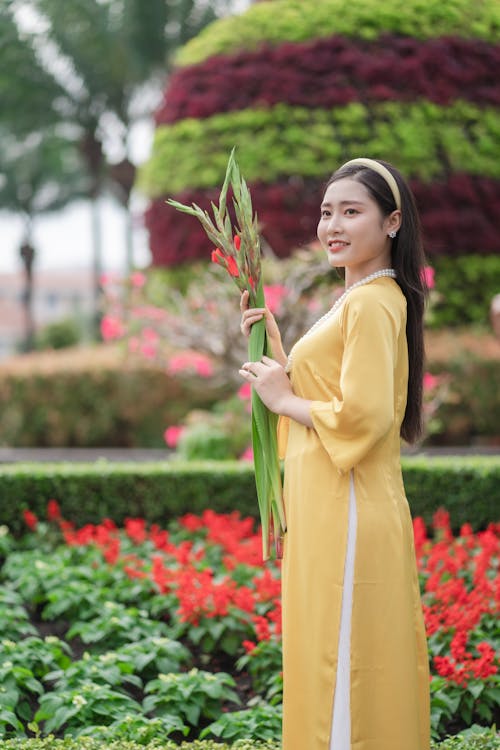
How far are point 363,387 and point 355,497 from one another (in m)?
0.29

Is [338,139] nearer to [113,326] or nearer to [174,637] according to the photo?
[113,326]

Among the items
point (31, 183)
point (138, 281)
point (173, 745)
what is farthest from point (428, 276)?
point (31, 183)

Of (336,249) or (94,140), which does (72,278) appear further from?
(336,249)

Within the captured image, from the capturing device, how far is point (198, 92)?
1025 cm

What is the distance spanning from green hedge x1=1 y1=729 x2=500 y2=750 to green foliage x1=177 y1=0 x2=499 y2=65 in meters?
8.36

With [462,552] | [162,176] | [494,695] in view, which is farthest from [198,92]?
[494,695]

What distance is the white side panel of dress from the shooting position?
7.57 feet

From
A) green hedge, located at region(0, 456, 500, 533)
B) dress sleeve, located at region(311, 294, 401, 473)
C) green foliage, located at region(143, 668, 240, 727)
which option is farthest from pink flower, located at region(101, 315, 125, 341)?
dress sleeve, located at region(311, 294, 401, 473)

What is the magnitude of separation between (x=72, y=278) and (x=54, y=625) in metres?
66.1

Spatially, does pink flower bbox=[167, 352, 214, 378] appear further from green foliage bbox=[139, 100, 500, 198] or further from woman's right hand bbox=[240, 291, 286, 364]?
woman's right hand bbox=[240, 291, 286, 364]

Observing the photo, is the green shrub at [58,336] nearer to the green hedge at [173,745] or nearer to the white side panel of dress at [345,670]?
the green hedge at [173,745]

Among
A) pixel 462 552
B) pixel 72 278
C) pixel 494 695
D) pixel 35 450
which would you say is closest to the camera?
pixel 494 695

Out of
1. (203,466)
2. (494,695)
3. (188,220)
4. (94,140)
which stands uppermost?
(94,140)

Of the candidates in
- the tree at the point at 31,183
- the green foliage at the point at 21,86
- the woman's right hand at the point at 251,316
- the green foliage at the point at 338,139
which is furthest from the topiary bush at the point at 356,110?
the tree at the point at 31,183
